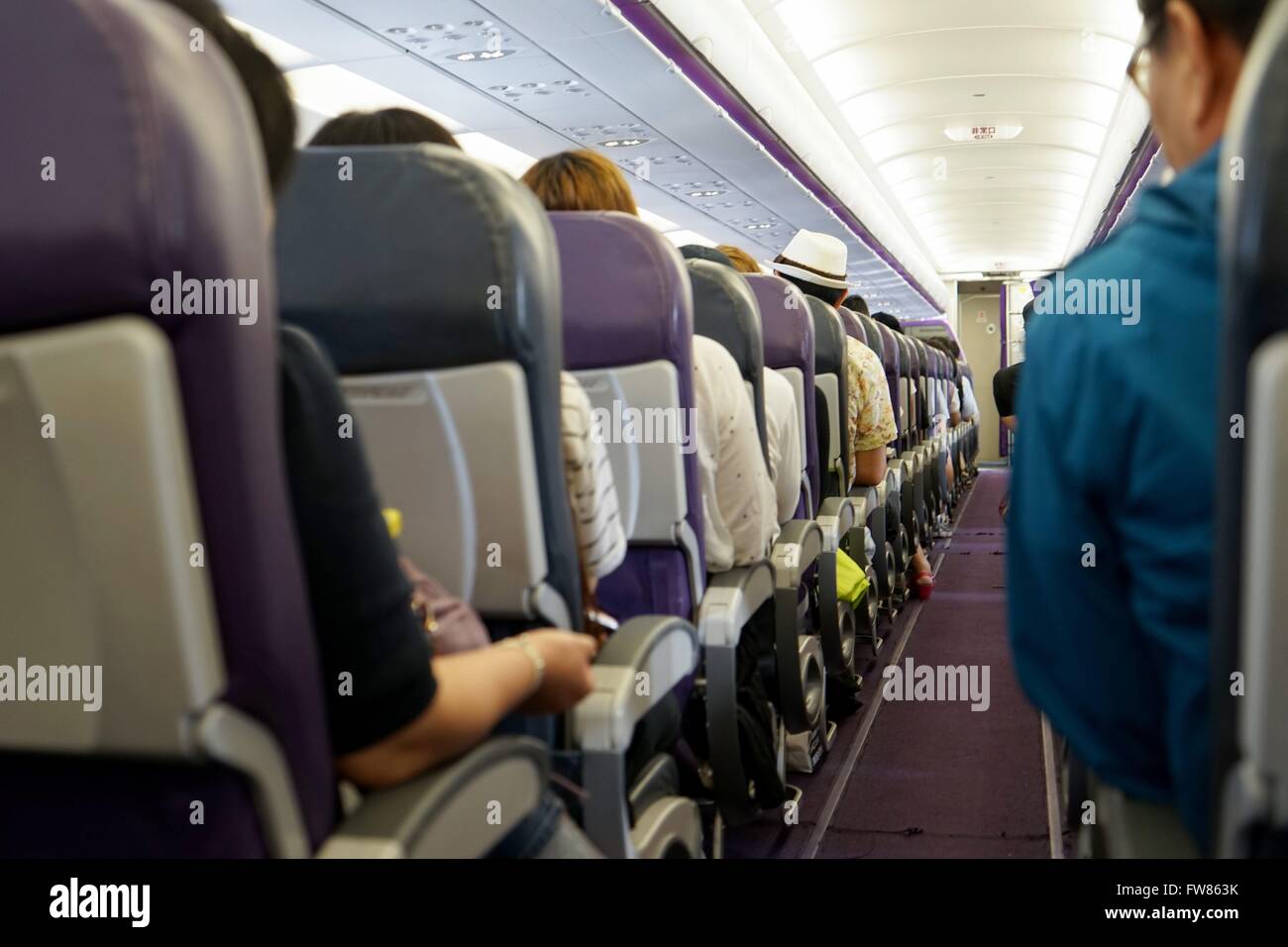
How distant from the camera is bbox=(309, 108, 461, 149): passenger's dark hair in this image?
72.8 inches

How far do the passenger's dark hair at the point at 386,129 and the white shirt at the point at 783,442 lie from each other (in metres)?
1.50

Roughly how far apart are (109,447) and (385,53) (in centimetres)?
592

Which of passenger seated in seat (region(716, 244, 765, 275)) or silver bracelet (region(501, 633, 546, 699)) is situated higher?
passenger seated in seat (region(716, 244, 765, 275))

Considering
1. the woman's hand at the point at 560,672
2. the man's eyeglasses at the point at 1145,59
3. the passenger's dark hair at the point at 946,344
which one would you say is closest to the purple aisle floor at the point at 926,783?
the woman's hand at the point at 560,672

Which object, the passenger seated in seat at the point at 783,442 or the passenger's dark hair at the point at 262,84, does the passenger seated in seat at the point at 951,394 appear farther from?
the passenger's dark hair at the point at 262,84

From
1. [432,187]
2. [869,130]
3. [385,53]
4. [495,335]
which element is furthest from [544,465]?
[869,130]

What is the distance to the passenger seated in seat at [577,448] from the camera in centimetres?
182

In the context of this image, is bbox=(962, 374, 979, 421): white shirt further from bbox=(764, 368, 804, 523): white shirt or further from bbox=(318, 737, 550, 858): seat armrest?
bbox=(318, 737, 550, 858): seat armrest

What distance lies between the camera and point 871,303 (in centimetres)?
2419

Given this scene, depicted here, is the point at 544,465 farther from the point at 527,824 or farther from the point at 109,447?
the point at 109,447

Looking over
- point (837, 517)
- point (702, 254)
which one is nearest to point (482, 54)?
point (702, 254)

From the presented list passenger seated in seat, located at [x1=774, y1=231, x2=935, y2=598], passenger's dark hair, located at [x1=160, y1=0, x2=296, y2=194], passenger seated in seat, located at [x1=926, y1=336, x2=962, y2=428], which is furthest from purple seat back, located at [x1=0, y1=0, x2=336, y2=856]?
passenger seated in seat, located at [x1=926, y1=336, x2=962, y2=428]

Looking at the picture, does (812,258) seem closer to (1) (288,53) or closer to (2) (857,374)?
(2) (857,374)

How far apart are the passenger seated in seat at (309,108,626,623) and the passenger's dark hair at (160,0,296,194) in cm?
59
